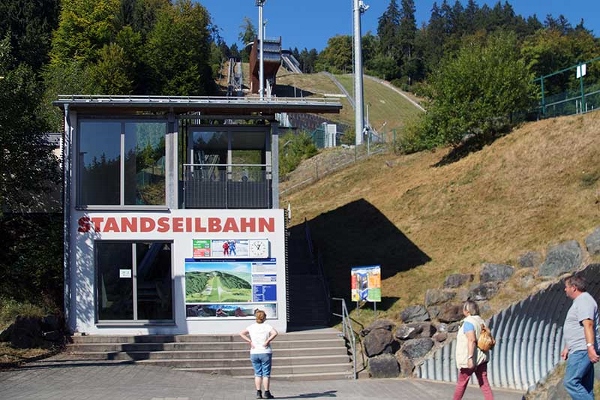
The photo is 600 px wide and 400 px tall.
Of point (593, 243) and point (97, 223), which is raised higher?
point (97, 223)

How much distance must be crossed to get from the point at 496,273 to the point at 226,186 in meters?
7.90

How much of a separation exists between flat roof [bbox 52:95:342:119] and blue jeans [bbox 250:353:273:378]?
27.8 feet

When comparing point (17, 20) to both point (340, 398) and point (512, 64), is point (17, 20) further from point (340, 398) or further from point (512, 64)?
point (340, 398)

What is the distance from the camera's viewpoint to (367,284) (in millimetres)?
20328

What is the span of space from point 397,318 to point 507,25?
512 feet

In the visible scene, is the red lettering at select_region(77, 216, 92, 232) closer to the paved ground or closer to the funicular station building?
the funicular station building

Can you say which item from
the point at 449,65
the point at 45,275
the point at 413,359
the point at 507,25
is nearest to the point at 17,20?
the point at 449,65

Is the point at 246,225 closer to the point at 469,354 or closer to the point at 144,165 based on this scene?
the point at 144,165

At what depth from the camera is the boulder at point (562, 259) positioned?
20805 mm

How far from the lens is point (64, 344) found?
1948 centimetres

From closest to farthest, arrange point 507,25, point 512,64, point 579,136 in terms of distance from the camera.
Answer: point 579,136, point 512,64, point 507,25

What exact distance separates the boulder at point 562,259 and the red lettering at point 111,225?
11495 millimetres

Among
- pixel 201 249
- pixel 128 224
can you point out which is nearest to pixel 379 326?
pixel 201 249

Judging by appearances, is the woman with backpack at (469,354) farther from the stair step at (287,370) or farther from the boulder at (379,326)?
the boulder at (379,326)
